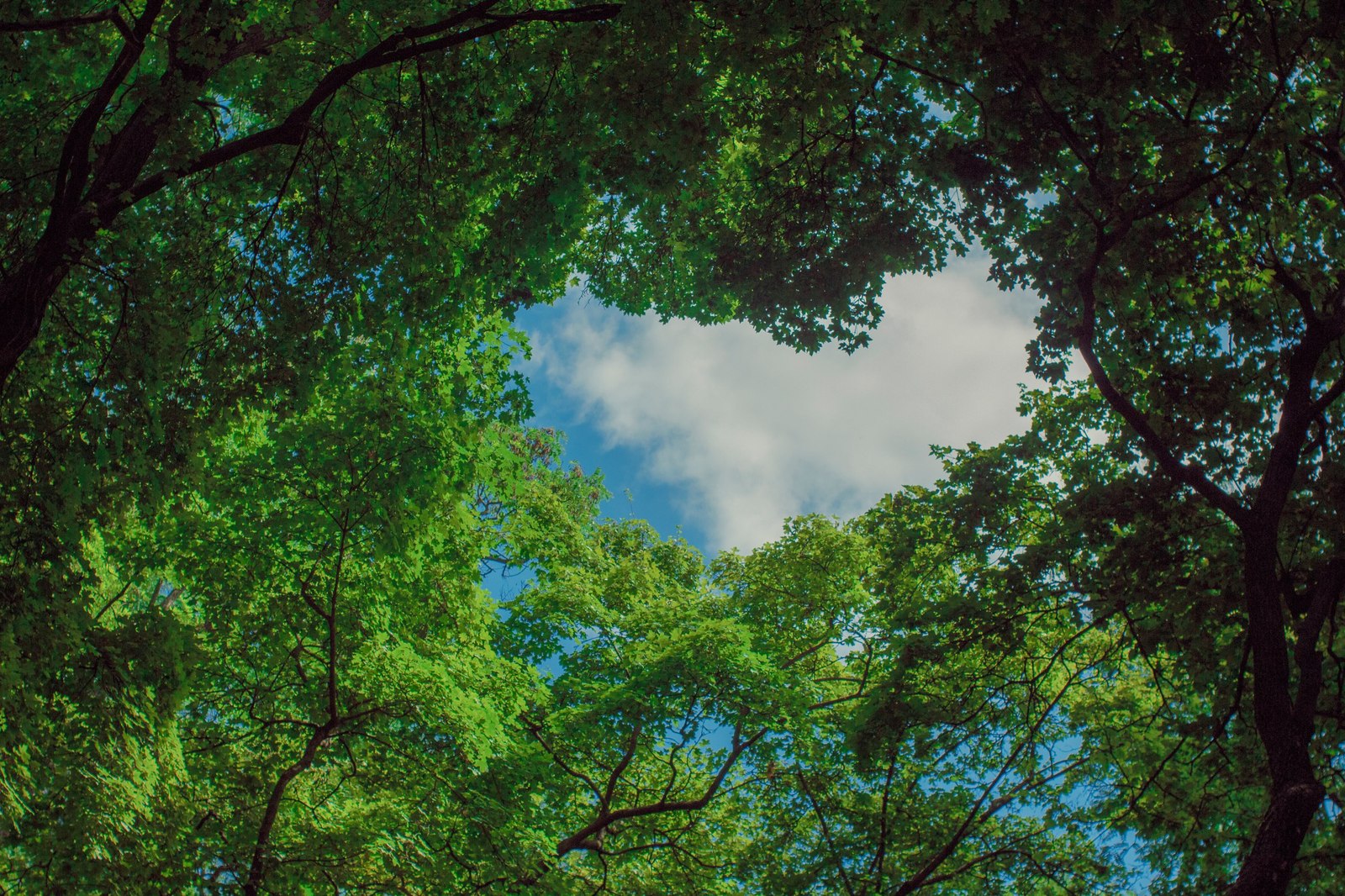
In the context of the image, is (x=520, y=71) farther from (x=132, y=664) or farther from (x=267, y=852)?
(x=267, y=852)

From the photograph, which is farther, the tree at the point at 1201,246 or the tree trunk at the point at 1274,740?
the tree at the point at 1201,246

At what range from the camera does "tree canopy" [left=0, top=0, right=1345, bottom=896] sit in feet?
22.3

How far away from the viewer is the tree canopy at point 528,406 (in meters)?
6.79

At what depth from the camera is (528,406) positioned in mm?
11812

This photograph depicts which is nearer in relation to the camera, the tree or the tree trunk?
the tree trunk

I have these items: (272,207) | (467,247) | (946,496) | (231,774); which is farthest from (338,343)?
(946,496)

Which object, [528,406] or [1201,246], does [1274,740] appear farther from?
[528,406]

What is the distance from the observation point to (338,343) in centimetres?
889

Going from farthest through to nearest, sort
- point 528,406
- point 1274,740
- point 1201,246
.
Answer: point 528,406, point 1201,246, point 1274,740

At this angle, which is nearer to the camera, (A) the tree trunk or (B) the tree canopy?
(A) the tree trunk

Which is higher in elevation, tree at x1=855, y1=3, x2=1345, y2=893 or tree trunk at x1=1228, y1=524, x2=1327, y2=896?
tree at x1=855, y1=3, x2=1345, y2=893

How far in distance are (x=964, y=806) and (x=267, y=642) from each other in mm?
→ 10349

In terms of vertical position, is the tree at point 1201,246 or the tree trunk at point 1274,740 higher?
the tree at point 1201,246

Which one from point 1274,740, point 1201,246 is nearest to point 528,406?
point 1201,246
